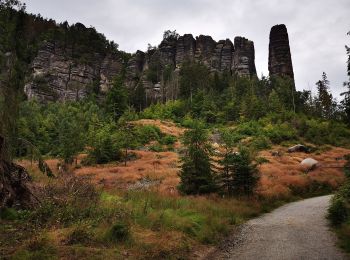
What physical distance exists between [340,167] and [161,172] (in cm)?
1748

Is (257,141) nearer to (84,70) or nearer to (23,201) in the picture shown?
(23,201)

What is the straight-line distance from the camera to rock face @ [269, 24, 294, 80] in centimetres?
10800

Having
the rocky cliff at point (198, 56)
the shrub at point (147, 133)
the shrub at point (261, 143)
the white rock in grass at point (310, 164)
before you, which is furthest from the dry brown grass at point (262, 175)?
the rocky cliff at point (198, 56)

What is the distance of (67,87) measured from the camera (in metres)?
97.8

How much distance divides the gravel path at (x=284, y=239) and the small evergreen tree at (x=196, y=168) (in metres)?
4.16

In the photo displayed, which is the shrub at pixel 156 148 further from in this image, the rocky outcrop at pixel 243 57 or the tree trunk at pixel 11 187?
the rocky outcrop at pixel 243 57

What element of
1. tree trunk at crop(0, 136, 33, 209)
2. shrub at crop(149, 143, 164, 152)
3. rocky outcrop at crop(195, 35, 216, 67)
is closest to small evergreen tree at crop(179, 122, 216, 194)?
tree trunk at crop(0, 136, 33, 209)

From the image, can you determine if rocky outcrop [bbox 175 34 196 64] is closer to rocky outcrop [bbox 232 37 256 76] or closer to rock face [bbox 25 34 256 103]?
rock face [bbox 25 34 256 103]

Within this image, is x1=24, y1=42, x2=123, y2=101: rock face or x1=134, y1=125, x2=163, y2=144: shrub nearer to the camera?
x1=134, y1=125, x2=163, y2=144: shrub

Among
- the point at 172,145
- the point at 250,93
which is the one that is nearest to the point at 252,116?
the point at 250,93

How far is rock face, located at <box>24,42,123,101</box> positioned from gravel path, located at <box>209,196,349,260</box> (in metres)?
83.4

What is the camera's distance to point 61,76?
99312 mm

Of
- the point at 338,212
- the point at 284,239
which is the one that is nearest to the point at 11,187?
the point at 284,239

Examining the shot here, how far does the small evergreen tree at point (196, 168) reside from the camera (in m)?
20.2
